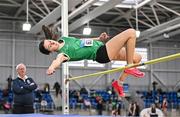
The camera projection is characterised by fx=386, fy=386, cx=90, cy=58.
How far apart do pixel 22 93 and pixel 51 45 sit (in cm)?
205

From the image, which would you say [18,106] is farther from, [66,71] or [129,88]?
[129,88]

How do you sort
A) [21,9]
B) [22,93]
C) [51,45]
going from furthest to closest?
[21,9]
[22,93]
[51,45]

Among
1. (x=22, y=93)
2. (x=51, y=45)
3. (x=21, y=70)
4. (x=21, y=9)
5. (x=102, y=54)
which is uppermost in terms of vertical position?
(x=21, y=9)

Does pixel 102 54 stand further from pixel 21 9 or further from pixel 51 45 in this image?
pixel 21 9

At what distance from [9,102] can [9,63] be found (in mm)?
2606

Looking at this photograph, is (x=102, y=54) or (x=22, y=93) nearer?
(x=102, y=54)

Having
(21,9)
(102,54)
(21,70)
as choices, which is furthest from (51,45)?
(21,9)

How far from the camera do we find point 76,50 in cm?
477

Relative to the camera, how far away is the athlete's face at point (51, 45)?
466cm

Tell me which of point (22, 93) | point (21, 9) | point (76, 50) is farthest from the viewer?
point (21, 9)

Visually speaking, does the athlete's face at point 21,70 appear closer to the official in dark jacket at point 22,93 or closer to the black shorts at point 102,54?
the official in dark jacket at point 22,93

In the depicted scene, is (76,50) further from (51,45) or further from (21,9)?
(21,9)

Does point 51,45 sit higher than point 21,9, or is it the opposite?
point 21,9

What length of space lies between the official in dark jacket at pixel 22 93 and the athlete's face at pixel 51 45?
1.84 m
